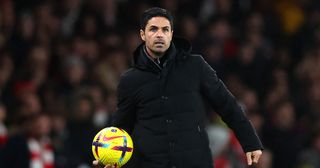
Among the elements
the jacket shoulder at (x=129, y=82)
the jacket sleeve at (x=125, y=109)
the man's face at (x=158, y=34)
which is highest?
the man's face at (x=158, y=34)

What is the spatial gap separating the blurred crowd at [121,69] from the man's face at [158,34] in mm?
4048

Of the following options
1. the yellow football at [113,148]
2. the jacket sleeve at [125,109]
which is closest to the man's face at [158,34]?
the jacket sleeve at [125,109]

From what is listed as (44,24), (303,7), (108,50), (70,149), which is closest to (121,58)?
(108,50)

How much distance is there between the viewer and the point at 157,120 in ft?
25.7

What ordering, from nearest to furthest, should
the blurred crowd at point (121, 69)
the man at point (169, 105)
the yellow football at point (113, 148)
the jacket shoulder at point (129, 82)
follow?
the yellow football at point (113, 148) < the man at point (169, 105) < the jacket shoulder at point (129, 82) < the blurred crowd at point (121, 69)

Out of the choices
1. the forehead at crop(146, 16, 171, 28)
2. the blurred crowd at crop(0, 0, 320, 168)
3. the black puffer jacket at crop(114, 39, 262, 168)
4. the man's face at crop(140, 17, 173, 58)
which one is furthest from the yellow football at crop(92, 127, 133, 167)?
the blurred crowd at crop(0, 0, 320, 168)

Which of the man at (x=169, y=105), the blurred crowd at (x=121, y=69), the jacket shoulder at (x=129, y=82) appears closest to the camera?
the man at (x=169, y=105)

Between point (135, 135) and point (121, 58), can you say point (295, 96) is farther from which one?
point (135, 135)

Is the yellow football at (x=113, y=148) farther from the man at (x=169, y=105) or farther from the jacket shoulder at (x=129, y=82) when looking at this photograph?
the jacket shoulder at (x=129, y=82)

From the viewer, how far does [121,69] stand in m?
14.1

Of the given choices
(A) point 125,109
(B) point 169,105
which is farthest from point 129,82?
(B) point 169,105

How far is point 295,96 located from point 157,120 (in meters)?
7.88

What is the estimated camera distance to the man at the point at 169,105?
7789 mm

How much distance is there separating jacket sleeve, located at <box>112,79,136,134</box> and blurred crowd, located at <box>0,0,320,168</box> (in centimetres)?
365
